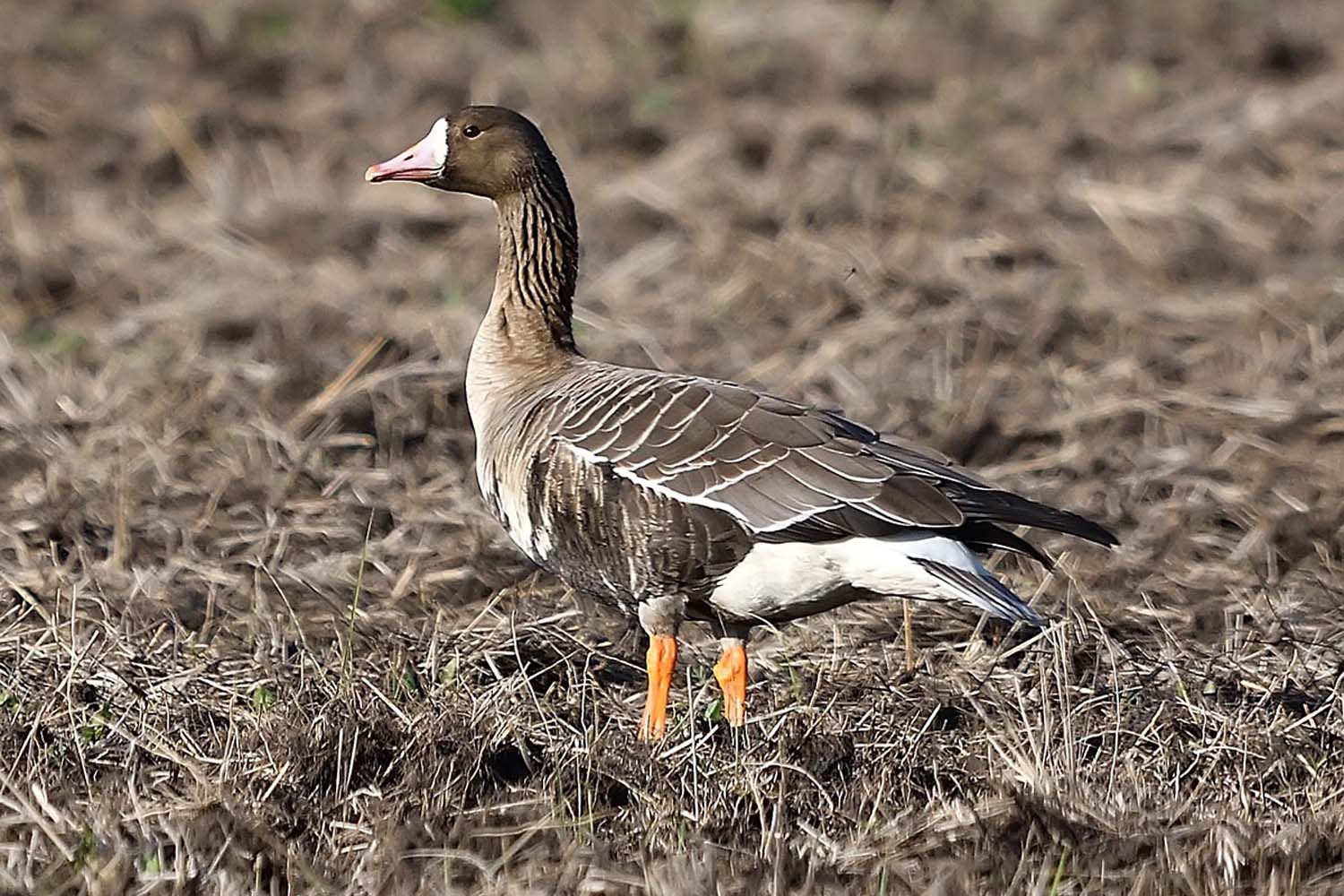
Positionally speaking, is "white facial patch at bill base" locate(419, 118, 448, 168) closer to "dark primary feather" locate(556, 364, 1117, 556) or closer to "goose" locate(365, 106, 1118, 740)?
"goose" locate(365, 106, 1118, 740)

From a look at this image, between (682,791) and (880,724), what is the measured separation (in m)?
0.75

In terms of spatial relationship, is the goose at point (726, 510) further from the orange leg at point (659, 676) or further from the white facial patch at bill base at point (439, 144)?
the white facial patch at bill base at point (439, 144)

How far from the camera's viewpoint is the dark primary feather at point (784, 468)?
16.7 feet

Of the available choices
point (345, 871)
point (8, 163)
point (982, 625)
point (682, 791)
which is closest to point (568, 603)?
point (982, 625)

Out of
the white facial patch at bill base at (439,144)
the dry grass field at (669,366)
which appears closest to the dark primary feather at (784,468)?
the dry grass field at (669,366)

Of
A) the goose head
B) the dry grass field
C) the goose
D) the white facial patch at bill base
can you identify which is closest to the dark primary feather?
the goose

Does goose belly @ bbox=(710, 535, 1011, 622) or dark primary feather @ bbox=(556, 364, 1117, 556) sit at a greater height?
dark primary feather @ bbox=(556, 364, 1117, 556)

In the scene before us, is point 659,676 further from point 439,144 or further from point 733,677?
point 439,144

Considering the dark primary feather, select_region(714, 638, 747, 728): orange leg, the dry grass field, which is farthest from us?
select_region(714, 638, 747, 728): orange leg

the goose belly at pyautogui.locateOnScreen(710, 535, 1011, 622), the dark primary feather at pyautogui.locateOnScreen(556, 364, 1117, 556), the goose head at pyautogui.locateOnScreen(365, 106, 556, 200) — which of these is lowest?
the goose belly at pyautogui.locateOnScreen(710, 535, 1011, 622)

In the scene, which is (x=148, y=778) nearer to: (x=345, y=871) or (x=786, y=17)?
(x=345, y=871)

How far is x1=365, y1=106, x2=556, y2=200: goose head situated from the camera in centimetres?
631

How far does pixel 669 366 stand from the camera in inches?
346

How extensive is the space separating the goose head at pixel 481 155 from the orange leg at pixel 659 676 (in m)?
1.68
